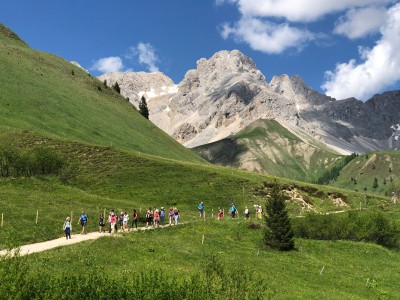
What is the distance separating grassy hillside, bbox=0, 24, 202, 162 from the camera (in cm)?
10306

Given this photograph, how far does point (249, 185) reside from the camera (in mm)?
82438

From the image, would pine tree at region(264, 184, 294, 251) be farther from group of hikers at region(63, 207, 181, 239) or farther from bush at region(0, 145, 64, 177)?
bush at region(0, 145, 64, 177)

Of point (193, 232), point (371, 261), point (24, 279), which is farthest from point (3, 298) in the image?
point (371, 261)

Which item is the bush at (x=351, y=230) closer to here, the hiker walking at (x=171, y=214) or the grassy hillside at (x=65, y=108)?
the hiker walking at (x=171, y=214)

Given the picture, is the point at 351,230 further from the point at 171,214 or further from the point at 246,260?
the point at 246,260

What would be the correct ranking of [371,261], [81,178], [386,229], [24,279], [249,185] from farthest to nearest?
[249,185], [81,178], [386,229], [371,261], [24,279]

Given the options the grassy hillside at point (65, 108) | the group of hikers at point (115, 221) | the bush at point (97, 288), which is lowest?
the bush at point (97, 288)

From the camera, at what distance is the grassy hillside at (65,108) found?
103062mm

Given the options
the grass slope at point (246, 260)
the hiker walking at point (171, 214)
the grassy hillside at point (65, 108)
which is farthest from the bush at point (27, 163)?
the grass slope at point (246, 260)

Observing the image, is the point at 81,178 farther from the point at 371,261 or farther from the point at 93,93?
the point at 93,93

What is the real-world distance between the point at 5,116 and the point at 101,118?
30.5 metres

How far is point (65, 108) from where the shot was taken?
11662 cm

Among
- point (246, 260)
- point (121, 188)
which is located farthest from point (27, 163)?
point (246, 260)

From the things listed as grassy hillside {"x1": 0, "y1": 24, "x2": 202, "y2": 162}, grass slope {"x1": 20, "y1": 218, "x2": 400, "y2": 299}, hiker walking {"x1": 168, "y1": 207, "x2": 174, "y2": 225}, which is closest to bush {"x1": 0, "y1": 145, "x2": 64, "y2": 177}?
grassy hillside {"x1": 0, "y1": 24, "x2": 202, "y2": 162}
